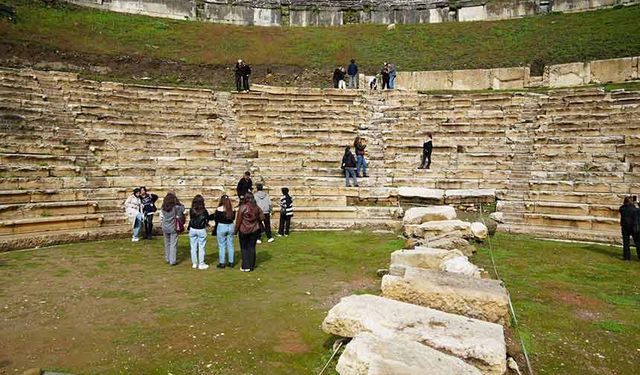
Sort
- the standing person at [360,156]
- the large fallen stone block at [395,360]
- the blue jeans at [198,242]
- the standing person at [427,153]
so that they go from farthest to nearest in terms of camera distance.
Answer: the standing person at [427,153]
the standing person at [360,156]
the blue jeans at [198,242]
the large fallen stone block at [395,360]

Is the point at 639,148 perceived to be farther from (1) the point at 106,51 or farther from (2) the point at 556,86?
(1) the point at 106,51

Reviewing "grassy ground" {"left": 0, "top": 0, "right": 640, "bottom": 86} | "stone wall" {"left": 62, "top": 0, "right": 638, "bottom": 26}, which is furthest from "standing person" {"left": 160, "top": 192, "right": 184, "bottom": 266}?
"stone wall" {"left": 62, "top": 0, "right": 638, "bottom": 26}

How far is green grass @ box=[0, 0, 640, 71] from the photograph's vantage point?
2456 centimetres

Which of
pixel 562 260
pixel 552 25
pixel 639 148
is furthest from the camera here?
pixel 552 25

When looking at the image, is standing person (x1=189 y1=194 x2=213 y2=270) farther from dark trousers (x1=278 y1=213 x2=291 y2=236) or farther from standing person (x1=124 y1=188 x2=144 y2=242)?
dark trousers (x1=278 y1=213 x2=291 y2=236)

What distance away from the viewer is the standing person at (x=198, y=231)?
26.1ft

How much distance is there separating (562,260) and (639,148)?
21.4 ft

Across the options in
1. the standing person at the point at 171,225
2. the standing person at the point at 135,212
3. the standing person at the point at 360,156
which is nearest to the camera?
the standing person at the point at 171,225

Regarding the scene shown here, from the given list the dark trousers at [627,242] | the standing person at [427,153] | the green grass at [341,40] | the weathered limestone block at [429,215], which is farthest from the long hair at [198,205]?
the green grass at [341,40]

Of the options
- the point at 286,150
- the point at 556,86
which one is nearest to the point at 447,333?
the point at 286,150

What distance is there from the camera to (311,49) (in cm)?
2928

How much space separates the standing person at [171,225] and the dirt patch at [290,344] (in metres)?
3.87

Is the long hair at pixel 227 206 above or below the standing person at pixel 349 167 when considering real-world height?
below

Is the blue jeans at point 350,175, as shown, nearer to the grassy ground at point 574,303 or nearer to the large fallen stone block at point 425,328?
the grassy ground at point 574,303
